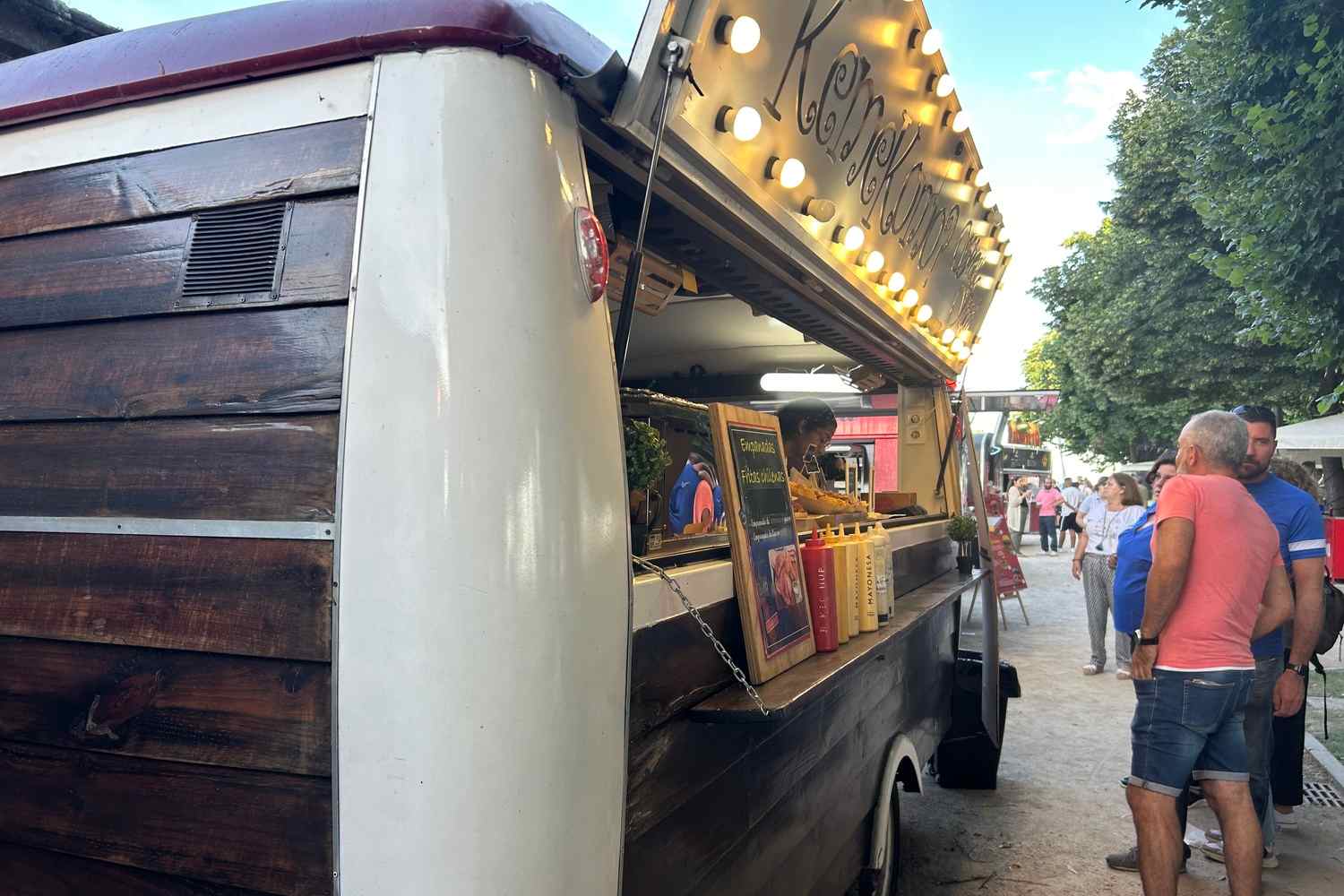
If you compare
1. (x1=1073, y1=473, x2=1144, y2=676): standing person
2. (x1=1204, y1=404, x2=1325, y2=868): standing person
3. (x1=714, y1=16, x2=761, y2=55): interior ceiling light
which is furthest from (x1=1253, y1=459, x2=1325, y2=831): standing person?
(x1=714, y1=16, x2=761, y2=55): interior ceiling light

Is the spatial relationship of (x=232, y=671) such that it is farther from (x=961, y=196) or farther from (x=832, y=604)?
(x=961, y=196)

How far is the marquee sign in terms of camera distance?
6.90ft

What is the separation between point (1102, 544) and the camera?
8.27 m

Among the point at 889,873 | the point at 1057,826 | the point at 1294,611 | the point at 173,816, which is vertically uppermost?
the point at 1294,611

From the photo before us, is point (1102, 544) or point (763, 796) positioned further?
point (1102, 544)

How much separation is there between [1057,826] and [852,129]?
13.6 ft

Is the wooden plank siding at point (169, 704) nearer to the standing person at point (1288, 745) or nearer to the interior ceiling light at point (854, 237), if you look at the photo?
the interior ceiling light at point (854, 237)

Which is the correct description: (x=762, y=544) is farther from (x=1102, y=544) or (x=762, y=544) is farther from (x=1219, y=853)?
(x=1102, y=544)

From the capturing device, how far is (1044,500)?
81.0 ft

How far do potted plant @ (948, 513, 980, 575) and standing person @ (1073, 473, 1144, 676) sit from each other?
2541 millimetres

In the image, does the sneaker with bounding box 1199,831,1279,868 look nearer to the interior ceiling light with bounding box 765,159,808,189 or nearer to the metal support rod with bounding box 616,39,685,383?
the interior ceiling light with bounding box 765,159,808,189

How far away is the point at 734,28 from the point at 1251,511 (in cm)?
281

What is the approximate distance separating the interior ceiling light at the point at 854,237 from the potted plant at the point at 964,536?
2856mm

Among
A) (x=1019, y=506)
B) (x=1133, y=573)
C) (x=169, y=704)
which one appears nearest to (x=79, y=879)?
(x=169, y=704)
